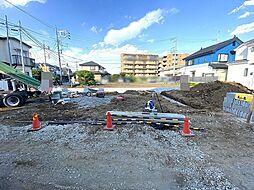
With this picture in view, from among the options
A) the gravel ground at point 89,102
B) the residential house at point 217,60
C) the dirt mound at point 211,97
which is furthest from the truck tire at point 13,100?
the residential house at point 217,60

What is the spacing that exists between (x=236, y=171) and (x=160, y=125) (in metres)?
2.40

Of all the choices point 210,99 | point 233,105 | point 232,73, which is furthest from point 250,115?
point 232,73

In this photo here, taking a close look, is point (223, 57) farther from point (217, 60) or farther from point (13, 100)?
point (13, 100)

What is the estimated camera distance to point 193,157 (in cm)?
312

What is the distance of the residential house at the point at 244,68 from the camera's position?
14680 millimetres

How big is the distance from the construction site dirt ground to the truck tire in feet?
14.1

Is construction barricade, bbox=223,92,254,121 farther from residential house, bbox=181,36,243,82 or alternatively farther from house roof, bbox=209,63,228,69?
house roof, bbox=209,63,228,69

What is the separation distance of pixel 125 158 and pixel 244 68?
18.7 metres

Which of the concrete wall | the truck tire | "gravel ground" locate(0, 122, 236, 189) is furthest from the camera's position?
the concrete wall

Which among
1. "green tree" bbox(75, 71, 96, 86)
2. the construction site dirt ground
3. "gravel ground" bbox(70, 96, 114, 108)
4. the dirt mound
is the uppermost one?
"green tree" bbox(75, 71, 96, 86)

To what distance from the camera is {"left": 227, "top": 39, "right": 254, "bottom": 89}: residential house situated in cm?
1468

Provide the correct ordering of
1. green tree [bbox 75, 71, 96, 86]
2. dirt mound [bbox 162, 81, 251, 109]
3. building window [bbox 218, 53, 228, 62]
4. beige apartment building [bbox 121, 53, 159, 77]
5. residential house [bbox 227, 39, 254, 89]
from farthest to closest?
1. beige apartment building [bbox 121, 53, 159, 77]
2. green tree [bbox 75, 71, 96, 86]
3. building window [bbox 218, 53, 228, 62]
4. residential house [bbox 227, 39, 254, 89]
5. dirt mound [bbox 162, 81, 251, 109]

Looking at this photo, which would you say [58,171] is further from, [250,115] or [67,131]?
[250,115]

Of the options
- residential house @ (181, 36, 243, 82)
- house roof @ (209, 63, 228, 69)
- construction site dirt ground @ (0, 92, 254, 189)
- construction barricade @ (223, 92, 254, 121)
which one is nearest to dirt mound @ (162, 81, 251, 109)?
construction barricade @ (223, 92, 254, 121)
